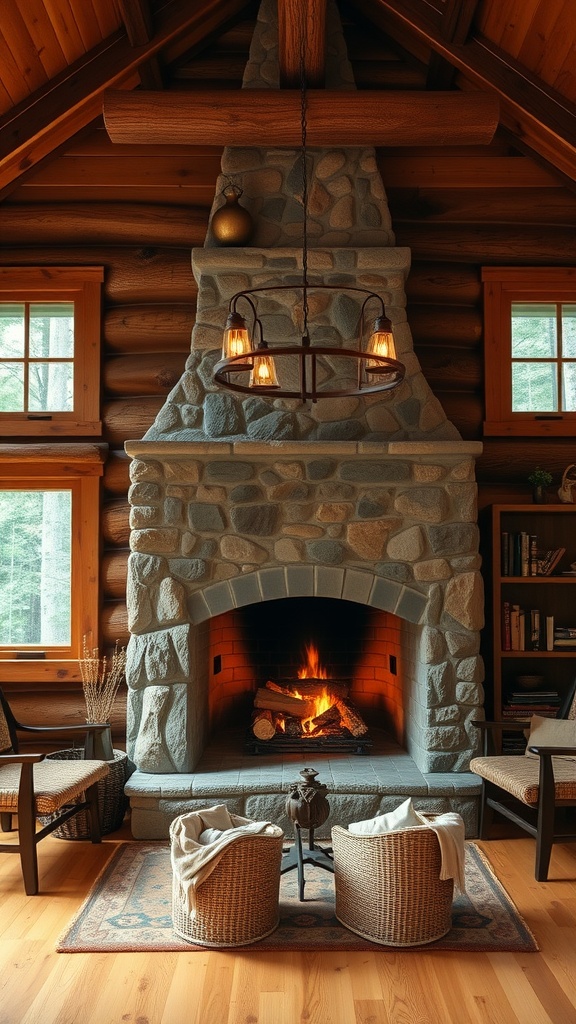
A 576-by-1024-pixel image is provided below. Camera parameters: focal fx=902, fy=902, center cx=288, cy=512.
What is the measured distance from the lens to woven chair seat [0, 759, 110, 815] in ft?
13.3

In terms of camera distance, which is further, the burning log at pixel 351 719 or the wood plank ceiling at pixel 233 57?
the burning log at pixel 351 719

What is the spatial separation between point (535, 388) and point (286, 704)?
2.58 metres

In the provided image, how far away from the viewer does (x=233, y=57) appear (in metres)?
5.84

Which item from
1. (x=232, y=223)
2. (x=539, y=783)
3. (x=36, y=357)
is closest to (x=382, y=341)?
(x=232, y=223)

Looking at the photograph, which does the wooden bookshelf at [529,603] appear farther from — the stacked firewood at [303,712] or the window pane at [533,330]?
the window pane at [533,330]

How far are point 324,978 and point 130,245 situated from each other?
14.6ft

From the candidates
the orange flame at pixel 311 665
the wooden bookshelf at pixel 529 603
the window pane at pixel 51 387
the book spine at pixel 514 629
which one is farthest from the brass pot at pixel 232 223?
the book spine at pixel 514 629

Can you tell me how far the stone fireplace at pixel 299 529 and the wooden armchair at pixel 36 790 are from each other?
10.5 inches

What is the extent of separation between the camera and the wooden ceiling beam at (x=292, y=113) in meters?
5.02

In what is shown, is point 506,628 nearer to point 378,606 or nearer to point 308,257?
point 378,606

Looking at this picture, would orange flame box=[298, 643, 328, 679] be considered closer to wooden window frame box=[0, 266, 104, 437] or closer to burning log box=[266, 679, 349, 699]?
burning log box=[266, 679, 349, 699]

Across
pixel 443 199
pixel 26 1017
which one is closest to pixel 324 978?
pixel 26 1017

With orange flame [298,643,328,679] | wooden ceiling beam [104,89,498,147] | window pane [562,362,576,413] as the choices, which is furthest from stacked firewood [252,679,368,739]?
wooden ceiling beam [104,89,498,147]

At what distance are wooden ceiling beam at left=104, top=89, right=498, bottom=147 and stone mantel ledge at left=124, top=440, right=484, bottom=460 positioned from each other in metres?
1.77
